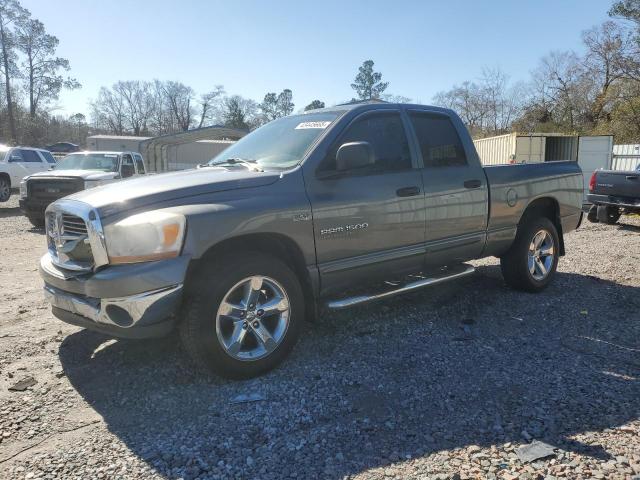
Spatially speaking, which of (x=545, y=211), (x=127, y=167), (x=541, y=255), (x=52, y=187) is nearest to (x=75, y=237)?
(x=541, y=255)

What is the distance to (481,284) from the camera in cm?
608

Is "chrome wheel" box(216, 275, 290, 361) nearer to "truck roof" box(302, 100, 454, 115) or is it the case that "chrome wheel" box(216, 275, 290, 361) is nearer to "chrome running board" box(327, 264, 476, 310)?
"chrome running board" box(327, 264, 476, 310)

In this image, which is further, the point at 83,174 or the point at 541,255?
the point at 83,174

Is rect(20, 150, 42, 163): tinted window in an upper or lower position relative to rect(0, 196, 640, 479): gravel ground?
upper

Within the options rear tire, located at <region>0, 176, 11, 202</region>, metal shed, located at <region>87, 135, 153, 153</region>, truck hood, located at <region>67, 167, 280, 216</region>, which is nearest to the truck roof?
truck hood, located at <region>67, 167, 280, 216</region>

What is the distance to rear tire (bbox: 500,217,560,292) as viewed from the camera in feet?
18.1

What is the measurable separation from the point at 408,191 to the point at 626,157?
A: 746 inches

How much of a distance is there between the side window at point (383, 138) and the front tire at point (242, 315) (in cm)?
128

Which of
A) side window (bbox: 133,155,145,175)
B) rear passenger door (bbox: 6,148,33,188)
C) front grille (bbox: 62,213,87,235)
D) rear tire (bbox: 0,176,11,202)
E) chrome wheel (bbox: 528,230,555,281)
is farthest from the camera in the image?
A: rear passenger door (bbox: 6,148,33,188)

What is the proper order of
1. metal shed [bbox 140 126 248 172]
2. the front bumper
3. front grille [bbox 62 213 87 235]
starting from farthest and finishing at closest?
metal shed [bbox 140 126 248 172], front grille [bbox 62 213 87 235], the front bumper

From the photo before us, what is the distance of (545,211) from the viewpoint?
19.4ft

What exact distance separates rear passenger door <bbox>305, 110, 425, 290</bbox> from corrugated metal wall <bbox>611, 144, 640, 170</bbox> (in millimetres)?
17942

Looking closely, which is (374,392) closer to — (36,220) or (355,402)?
(355,402)

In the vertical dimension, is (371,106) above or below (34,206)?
above
